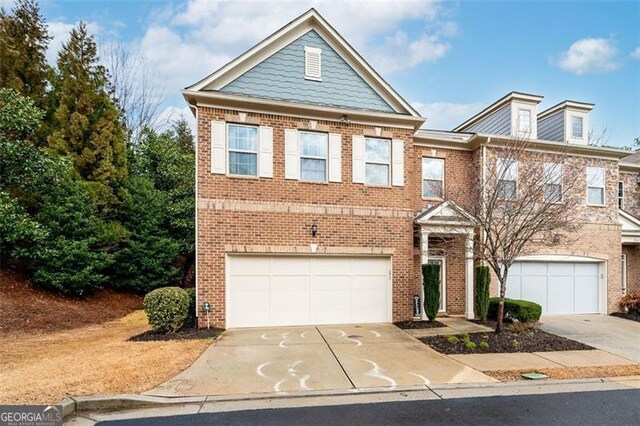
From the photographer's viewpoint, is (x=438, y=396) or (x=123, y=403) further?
(x=438, y=396)

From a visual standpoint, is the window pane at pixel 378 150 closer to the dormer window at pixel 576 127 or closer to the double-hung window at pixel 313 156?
the double-hung window at pixel 313 156

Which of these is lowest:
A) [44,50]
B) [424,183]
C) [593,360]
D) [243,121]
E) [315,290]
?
[593,360]

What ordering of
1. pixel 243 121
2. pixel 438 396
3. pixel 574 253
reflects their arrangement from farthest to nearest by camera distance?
pixel 574 253 → pixel 243 121 → pixel 438 396

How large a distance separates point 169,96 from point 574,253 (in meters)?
26.9

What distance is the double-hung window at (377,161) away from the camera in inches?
456

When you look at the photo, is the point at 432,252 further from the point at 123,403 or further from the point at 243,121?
the point at 123,403

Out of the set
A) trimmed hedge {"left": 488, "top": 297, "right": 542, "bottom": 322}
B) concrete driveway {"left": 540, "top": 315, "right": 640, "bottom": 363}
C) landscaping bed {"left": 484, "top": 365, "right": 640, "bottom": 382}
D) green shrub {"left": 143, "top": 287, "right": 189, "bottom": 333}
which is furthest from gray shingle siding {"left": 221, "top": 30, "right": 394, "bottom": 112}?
concrete driveway {"left": 540, "top": 315, "right": 640, "bottom": 363}

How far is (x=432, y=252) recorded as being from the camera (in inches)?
496

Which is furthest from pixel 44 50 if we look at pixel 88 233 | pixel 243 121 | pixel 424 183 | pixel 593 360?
pixel 593 360

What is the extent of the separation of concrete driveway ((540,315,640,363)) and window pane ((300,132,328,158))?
8.60 m

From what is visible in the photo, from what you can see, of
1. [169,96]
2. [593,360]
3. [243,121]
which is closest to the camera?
[593,360]

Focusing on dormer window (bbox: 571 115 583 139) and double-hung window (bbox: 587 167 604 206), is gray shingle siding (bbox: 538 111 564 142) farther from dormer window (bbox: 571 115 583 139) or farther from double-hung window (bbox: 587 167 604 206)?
double-hung window (bbox: 587 167 604 206)

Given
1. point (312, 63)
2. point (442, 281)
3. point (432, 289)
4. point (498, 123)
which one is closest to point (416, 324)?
point (432, 289)

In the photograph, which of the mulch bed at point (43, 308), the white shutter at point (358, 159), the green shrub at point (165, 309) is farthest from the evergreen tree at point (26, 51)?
the white shutter at point (358, 159)
